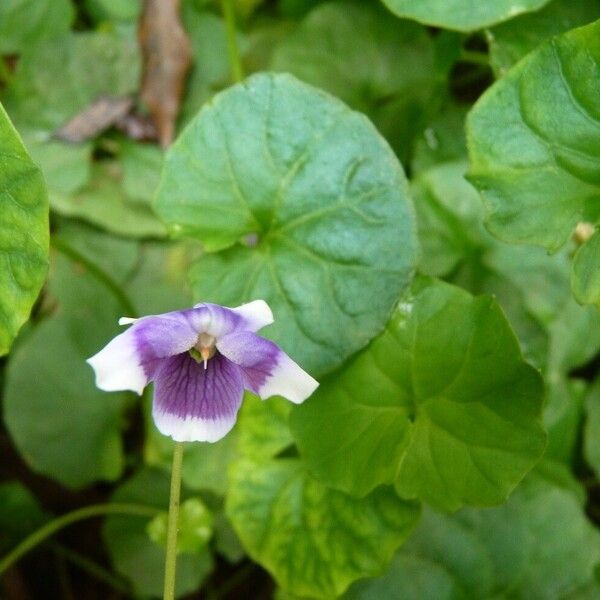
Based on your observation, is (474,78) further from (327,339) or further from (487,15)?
(327,339)

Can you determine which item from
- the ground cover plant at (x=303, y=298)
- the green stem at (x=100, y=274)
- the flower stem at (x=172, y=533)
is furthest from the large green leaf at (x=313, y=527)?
the green stem at (x=100, y=274)

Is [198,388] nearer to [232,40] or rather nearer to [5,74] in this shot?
[232,40]

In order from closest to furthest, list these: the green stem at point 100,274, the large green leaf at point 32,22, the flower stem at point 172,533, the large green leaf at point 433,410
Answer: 1. the flower stem at point 172,533
2. the large green leaf at point 433,410
3. the green stem at point 100,274
4. the large green leaf at point 32,22

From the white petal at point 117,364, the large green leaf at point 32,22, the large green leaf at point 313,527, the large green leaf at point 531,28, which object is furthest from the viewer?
the large green leaf at point 32,22

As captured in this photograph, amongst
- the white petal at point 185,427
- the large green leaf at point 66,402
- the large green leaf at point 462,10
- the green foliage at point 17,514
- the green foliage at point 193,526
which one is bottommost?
the green foliage at point 17,514

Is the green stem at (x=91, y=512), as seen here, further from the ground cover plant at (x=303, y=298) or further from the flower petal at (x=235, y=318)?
the flower petal at (x=235, y=318)

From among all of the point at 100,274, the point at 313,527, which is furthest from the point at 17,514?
the point at 313,527

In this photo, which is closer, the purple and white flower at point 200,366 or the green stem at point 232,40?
the purple and white flower at point 200,366
